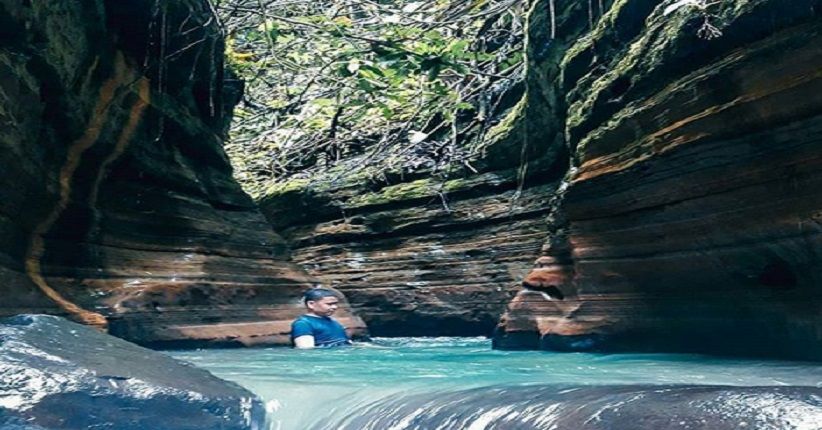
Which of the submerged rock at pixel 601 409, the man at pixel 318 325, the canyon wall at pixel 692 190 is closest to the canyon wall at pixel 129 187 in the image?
the man at pixel 318 325

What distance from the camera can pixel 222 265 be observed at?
7.88 m

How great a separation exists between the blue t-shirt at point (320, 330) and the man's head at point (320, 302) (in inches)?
3.0

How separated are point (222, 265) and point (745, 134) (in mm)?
→ 4742

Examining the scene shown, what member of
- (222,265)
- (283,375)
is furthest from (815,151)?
(222,265)

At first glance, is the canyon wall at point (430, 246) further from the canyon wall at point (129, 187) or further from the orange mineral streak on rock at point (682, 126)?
the orange mineral streak on rock at point (682, 126)

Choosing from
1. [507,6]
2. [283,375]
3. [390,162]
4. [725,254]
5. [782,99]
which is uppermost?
[507,6]

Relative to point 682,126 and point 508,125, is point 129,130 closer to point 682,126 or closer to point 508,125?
point 508,125

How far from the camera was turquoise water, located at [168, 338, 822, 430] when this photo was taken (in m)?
4.12

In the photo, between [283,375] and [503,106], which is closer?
[283,375]

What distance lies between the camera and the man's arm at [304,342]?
24.7 feet

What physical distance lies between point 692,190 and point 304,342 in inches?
145

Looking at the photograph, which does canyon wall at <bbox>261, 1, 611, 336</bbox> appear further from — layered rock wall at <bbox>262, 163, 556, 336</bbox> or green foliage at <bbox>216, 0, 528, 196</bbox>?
green foliage at <bbox>216, 0, 528, 196</bbox>

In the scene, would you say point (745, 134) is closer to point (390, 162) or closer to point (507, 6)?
point (507, 6)

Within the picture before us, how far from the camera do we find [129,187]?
284 inches
